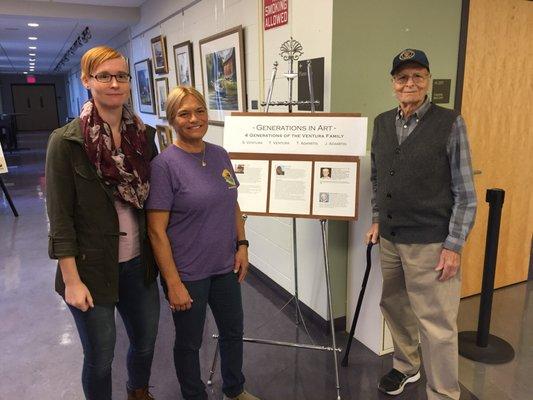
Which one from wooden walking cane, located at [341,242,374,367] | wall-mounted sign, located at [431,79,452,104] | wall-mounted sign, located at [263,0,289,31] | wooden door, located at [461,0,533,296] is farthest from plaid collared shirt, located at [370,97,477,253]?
wall-mounted sign, located at [263,0,289,31]

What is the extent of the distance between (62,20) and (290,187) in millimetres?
5309

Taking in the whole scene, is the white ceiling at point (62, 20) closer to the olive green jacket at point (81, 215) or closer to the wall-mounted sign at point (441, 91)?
the wall-mounted sign at point (441, 91)

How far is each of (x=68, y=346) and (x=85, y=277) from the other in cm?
140

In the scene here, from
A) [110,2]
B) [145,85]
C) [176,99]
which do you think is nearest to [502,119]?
[176,99]

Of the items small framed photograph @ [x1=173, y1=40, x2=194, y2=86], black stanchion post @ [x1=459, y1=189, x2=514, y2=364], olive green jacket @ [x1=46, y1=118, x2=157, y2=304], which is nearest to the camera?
olive green jacket @ [x1=46, y1=118, x2=157, y2=304]

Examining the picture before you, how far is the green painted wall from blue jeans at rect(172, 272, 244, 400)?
Answer: 1.20 metres

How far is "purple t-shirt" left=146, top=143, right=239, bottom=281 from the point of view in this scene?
148 cm

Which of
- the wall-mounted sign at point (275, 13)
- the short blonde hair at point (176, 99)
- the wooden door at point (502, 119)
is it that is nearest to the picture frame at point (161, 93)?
the wall-mounted sign at point (275, 13)

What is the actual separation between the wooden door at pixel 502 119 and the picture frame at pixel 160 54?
3380 millimetres

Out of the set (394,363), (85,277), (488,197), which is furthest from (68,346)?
(488,197)

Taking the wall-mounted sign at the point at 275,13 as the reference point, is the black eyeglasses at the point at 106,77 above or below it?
below

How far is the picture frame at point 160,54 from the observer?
486 cm

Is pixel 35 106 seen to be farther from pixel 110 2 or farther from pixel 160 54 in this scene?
pixel 160 54

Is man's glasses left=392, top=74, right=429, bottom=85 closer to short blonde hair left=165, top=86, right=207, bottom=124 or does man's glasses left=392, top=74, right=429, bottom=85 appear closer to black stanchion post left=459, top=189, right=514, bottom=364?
short blonde hair left=165, top=86, right=207, bottom=124
